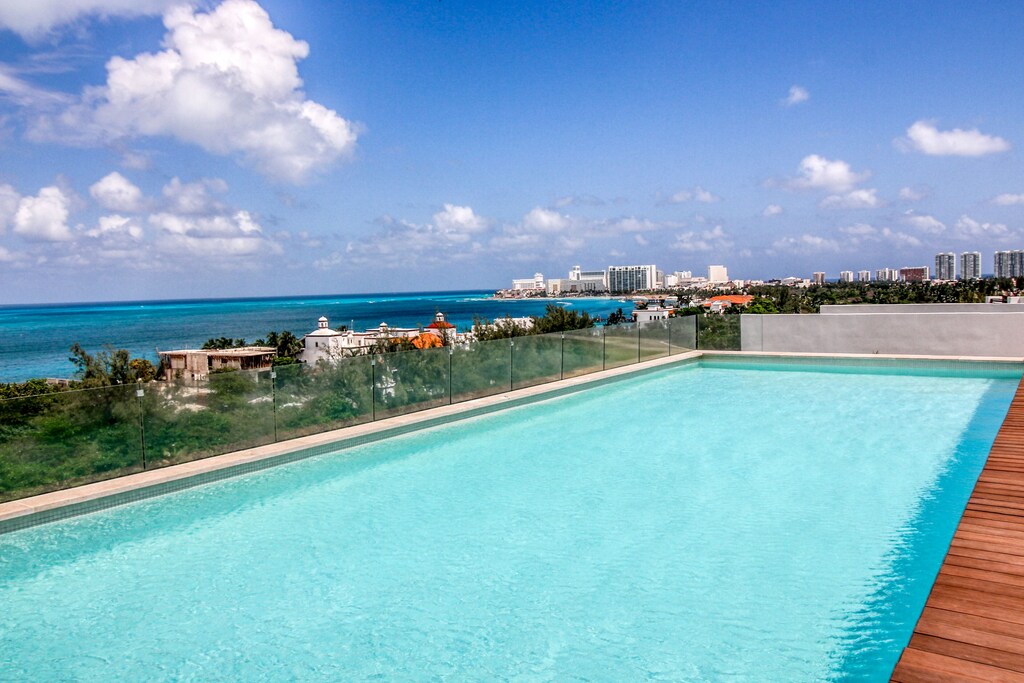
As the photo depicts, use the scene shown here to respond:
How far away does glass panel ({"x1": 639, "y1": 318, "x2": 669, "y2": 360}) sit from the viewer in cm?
1589

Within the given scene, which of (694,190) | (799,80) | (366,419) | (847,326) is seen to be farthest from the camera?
(694,190)

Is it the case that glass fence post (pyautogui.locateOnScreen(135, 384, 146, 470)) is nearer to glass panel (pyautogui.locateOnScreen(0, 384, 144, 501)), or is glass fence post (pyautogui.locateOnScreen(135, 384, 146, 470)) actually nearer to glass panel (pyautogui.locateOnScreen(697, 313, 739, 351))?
glass panel (pyautogui.locateOnScreen(0, 384, 144, 501))

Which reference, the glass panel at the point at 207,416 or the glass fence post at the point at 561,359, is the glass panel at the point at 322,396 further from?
the glass fence post at the point at 561,359

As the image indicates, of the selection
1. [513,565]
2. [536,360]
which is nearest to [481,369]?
[536,360]

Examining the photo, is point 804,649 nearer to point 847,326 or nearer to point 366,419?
point 366,419

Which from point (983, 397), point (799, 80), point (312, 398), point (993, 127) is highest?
point (799, 80)

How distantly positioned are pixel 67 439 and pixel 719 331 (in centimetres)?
1485

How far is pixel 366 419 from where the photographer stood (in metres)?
9.38

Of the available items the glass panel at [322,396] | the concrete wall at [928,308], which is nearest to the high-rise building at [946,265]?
the concrete wall at [928,308]

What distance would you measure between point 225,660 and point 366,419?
554cm

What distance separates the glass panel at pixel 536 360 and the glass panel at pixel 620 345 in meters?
1.78

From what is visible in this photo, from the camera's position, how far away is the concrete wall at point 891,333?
15.3 meters

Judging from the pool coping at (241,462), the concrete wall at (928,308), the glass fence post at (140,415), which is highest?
the concrete wall at (928,308)

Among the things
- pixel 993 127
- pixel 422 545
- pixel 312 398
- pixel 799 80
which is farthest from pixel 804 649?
pixel 993 127
